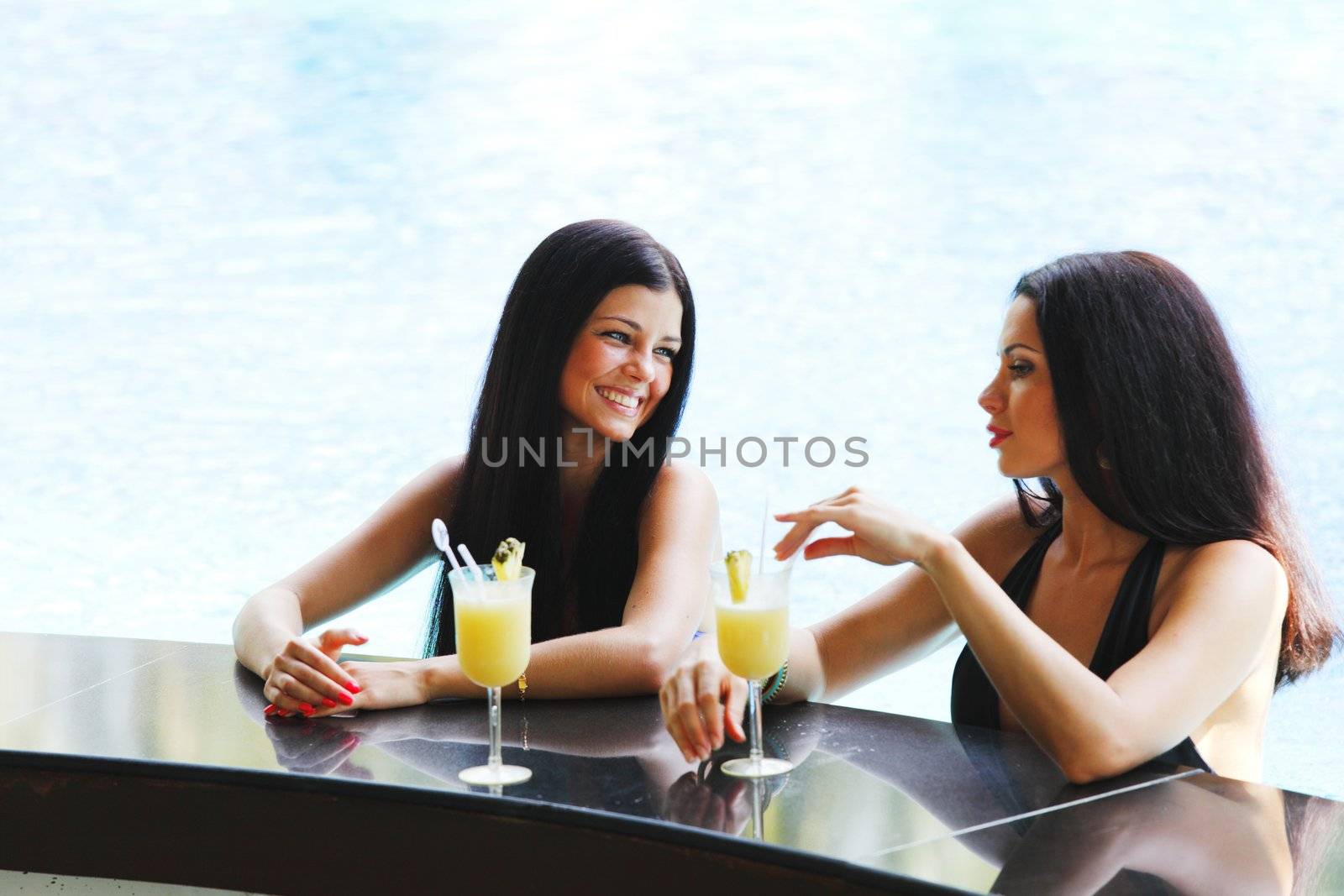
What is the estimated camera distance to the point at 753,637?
171 centimetres

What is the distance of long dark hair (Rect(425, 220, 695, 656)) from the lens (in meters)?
2.55

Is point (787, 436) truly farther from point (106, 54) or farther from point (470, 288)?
point (106, 54)

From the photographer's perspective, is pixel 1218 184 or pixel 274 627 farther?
pixel 1218 184

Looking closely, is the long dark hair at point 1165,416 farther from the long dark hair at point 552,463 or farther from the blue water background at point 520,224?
the blue water background at point 520,224

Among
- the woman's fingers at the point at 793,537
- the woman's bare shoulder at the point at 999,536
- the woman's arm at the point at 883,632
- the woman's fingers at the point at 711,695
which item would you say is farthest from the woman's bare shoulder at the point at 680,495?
the woman's fingers at the point at 711,695

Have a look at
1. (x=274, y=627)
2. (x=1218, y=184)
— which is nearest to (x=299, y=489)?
(x=1218, y=184)

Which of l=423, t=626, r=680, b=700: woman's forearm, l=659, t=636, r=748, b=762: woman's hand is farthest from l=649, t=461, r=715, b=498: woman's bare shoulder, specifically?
l=659, t=636, r=748, b=762: woman's hand

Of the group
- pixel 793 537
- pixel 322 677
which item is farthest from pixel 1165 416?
pixel 322 677

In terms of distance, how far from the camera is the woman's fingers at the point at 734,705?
1.78 m

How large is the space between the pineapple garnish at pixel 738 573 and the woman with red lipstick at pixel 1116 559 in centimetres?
14

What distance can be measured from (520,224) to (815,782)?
30.9ft

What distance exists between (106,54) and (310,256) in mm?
2288

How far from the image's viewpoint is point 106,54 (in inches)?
428

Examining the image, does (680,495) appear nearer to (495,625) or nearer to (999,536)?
(999,536)
